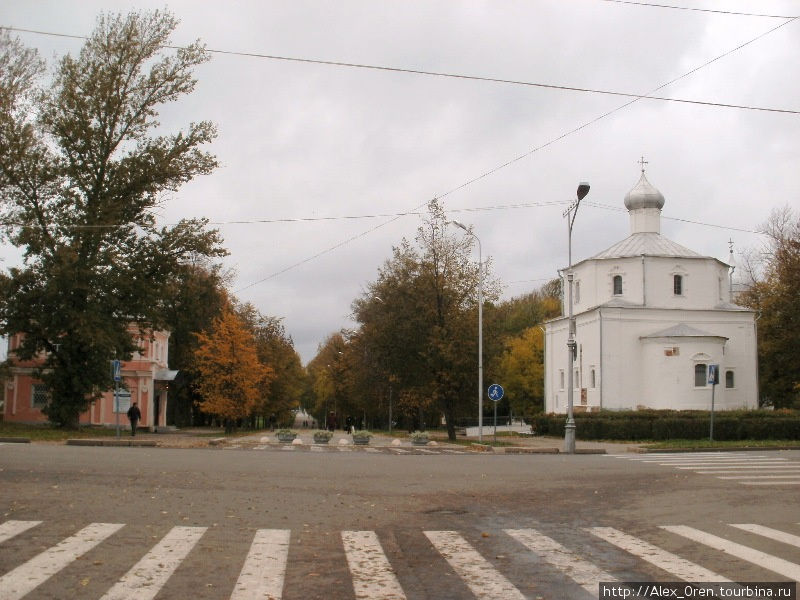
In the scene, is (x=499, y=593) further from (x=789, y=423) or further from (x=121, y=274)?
(x=789, y=423)

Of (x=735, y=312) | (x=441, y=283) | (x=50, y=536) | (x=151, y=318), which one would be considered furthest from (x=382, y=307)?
(x=50, y=536)

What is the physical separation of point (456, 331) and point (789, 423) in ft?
52.5

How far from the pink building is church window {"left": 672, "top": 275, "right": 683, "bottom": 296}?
33213 millimetres

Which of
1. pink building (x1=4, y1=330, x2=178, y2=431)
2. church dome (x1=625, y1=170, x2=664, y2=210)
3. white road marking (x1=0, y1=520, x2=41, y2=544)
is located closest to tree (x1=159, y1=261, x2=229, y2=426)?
pink building (x1=4, y1=330, x2=178, y2=431)

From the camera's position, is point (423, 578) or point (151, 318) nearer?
point (423, 578)

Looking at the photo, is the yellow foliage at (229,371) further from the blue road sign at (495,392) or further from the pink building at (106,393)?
the blue road sign at (495,392)

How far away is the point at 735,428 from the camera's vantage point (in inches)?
1531

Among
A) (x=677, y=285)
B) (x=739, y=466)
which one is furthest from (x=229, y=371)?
(x=739, y=466)

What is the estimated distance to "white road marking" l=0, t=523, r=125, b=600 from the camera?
7.27 m

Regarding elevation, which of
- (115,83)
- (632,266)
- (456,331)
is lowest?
(456,331)

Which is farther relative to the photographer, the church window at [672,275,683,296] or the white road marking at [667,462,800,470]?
the church window at [672,275,683,296]

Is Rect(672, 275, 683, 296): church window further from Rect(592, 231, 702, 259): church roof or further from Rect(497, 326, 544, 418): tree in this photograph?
Rect(497, 326, 544, 418): tree

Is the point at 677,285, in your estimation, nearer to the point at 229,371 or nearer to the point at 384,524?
the point at 229,371

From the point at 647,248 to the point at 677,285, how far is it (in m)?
3.12
